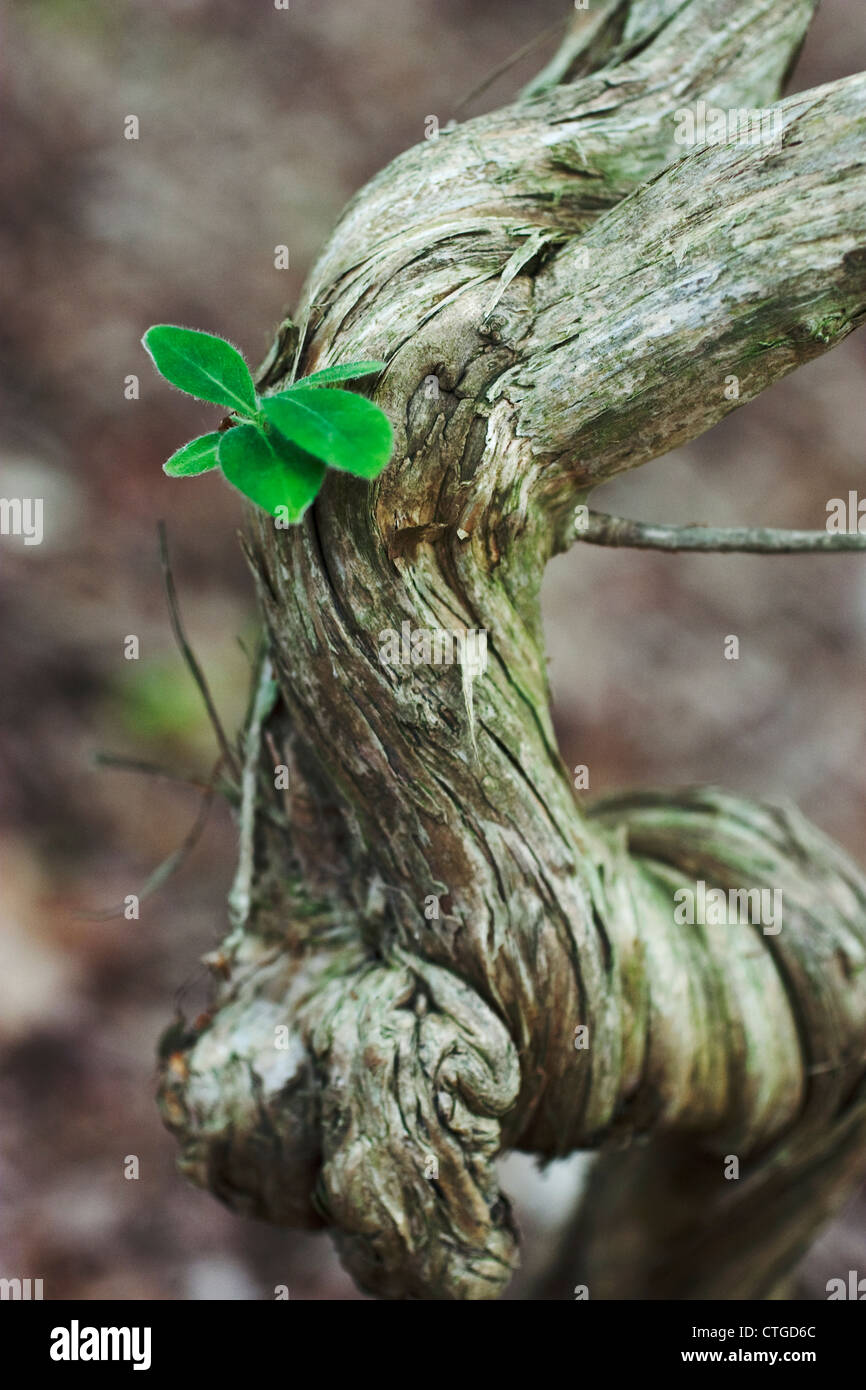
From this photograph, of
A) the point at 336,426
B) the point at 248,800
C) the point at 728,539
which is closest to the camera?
the point at 336,426

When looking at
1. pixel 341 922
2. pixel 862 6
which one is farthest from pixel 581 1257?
pixel 862 6

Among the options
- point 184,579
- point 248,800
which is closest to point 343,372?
point 248,800

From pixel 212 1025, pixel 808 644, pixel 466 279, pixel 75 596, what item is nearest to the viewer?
pixel 466 279

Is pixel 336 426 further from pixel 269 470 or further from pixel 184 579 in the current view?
pixel 184 579

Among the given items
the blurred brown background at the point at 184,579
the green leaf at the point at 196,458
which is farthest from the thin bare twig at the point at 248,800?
the blurred brown background at the point at 184,579

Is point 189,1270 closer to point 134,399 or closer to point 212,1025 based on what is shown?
point 212,1025

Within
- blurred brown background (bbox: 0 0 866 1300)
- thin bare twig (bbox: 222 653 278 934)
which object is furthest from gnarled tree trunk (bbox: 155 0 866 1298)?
blurred brown background (bbox: 0 0 866 1300)
